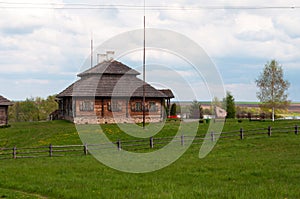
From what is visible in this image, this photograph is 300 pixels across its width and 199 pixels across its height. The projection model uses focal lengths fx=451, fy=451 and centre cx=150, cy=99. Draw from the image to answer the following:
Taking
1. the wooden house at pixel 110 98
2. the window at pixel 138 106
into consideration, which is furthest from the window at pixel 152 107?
the window at pixel 138 106

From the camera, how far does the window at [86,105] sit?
178 ft

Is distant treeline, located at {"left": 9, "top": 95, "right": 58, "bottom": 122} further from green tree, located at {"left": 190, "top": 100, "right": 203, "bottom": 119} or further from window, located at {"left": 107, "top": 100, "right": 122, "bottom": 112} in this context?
window, located at {"left": 107, "top": 100, "right": 122, "bottom": 112}

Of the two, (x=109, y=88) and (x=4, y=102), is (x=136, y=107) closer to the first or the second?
(x=109, y=88)

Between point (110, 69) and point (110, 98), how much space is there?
4.89 meters

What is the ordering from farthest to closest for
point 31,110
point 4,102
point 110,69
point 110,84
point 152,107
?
point 31,110
point 110,69
point 152,107
point 110,84
point 4,102

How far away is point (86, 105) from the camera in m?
54.4

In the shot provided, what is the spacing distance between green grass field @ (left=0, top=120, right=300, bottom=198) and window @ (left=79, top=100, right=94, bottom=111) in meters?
24.2

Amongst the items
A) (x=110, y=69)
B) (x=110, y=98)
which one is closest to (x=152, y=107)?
(x=110, y=98)

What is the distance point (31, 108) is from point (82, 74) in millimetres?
49742

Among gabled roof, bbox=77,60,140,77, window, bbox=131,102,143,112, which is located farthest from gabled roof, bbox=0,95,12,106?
window, bbox=131,102,143,112

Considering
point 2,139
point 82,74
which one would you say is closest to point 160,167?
point 2,139

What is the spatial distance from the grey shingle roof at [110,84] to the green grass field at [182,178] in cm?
2510

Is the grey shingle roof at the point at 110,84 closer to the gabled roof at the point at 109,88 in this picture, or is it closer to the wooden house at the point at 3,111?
the gabled roof at the point at 109,88

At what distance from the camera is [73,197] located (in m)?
15.5
